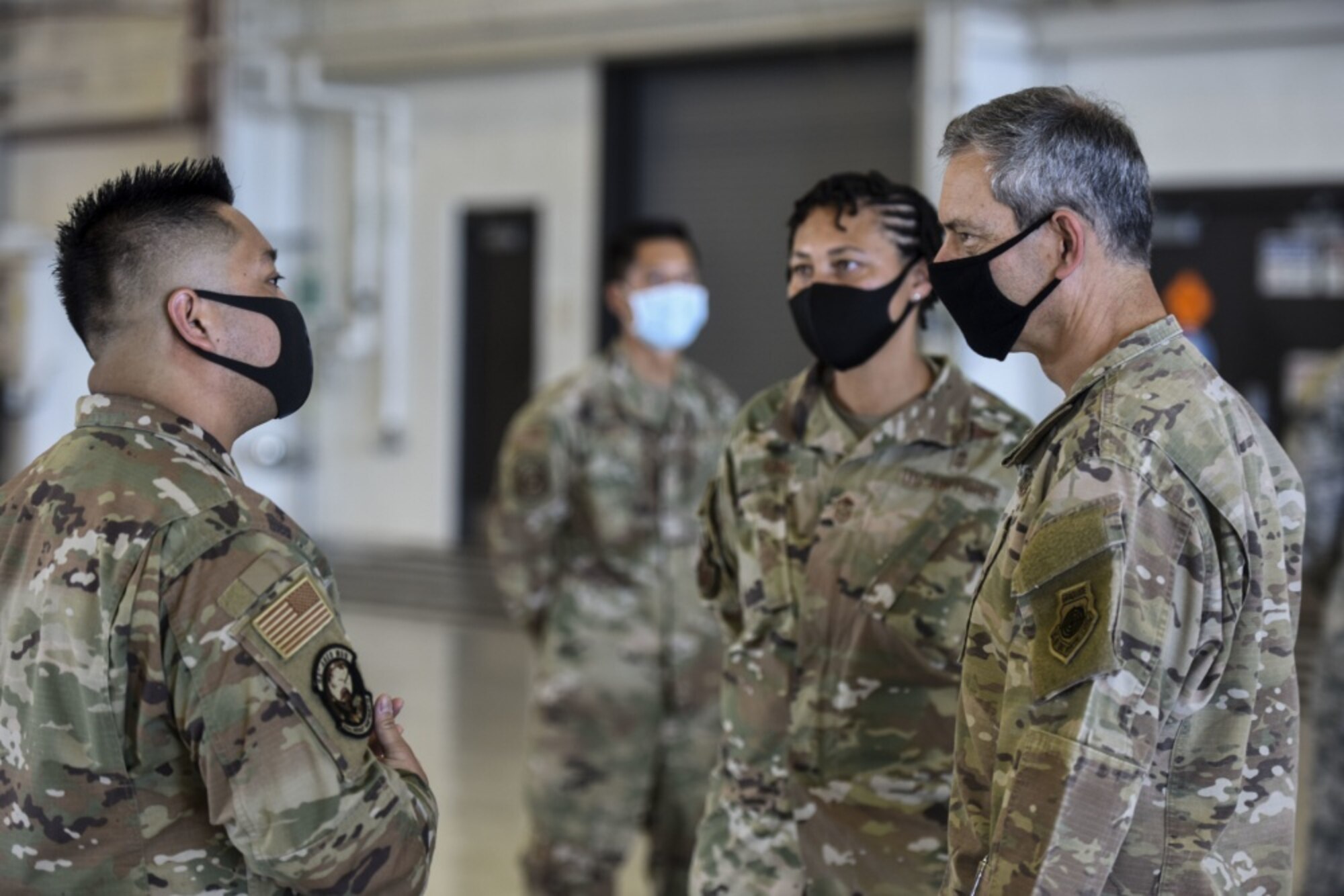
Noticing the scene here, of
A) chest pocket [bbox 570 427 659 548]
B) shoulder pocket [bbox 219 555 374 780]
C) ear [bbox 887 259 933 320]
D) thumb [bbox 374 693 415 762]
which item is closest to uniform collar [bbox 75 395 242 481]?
shoulder pocket [bbox 219 555 374 780]

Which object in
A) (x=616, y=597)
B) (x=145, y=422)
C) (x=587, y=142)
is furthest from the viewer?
(x=587, y=142)

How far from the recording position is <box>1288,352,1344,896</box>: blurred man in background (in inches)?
148

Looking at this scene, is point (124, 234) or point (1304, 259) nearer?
point (124, 234)

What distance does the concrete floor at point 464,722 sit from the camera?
14.7 feet

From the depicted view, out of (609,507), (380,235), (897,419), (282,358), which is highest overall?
(380,235)

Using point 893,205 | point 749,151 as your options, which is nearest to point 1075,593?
point 893,205

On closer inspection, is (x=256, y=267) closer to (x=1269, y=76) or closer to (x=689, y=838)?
(x=689, y=838)

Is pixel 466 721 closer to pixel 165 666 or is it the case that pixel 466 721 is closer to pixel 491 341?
pixel 491 341

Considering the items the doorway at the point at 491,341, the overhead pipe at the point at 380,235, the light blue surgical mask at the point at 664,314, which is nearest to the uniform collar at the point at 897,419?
the light blue surgical mask at the point at 664,314

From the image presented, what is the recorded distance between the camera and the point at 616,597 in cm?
365

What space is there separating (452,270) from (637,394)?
5.91 metres

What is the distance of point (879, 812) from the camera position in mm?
2293

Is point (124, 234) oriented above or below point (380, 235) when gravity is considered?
below

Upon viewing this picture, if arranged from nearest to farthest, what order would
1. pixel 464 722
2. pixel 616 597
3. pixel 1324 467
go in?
pixel 616 597
pixel 1324 467
pixel 464 722
